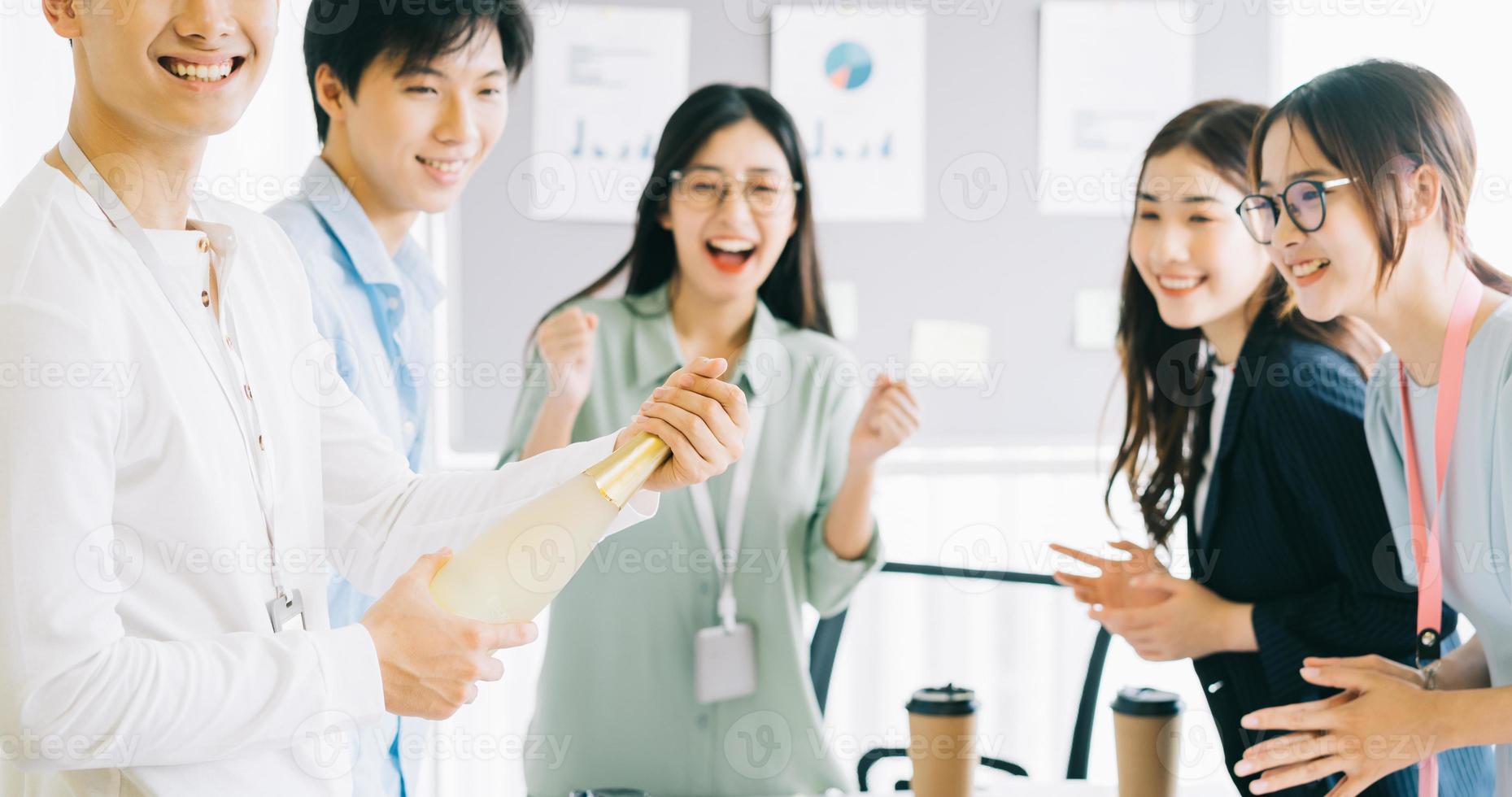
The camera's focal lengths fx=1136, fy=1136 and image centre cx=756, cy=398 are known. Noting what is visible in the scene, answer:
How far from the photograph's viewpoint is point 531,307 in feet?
8.96

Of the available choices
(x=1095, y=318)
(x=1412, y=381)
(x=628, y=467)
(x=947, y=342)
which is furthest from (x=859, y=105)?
(x=628, y=467)

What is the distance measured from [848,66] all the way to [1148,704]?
1864mm

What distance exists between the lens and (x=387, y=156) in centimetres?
161

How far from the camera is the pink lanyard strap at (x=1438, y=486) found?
1.25 meters

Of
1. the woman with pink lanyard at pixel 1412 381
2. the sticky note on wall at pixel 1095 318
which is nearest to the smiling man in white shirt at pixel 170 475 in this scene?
the woman with pink lanyard at pixel 1412 381

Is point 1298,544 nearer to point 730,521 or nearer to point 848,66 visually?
point 730,521

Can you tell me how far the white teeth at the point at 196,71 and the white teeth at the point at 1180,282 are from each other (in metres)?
1.29

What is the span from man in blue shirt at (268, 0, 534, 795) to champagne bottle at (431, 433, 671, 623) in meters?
0.63

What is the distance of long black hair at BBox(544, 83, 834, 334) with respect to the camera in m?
1.87

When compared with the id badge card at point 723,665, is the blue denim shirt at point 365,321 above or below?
above

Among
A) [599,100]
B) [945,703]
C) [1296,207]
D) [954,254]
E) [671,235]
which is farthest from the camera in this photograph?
[954,254]

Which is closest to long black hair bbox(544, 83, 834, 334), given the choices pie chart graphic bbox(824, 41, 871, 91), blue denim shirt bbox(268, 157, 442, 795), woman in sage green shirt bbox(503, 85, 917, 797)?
woman in sage green shirt bbox(503, 85, 917, 797)

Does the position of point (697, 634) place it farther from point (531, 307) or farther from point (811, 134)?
point (811, 134)

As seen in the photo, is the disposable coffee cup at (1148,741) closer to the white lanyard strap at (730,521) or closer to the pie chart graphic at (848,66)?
the white lanyard strap at (730,521)
